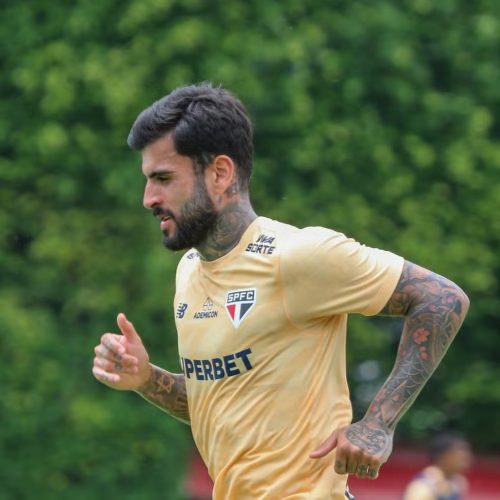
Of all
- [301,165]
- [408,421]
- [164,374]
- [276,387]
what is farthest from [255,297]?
[408,421]

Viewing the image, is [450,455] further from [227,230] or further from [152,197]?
[152,197]

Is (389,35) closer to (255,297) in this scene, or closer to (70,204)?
(70,204)

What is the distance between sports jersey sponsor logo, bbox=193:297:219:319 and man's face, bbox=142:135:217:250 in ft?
0.62

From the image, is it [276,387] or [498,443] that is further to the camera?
[498,443]

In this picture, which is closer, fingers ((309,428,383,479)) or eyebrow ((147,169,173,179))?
fingers ((309,428,383,479))

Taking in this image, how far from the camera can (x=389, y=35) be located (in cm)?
1179

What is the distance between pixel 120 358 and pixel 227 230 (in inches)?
21.0

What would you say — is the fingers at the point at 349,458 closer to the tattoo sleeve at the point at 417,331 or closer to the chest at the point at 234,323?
the tattoo sleeve at the point at 417,331

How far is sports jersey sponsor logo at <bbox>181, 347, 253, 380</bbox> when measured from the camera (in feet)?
14.8

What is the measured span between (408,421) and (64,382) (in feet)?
11.3

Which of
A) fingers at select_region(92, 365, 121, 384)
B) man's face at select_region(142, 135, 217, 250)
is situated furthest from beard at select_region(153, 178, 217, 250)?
fingers at select_region(92, 365, 121, 384)

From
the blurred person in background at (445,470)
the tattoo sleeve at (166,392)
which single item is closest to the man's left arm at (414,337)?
the tattoo sleeve at (166,392)

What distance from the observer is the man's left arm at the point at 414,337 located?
4402mm

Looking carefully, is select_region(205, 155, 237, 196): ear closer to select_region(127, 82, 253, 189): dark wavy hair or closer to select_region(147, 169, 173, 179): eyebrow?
select_region(127, 82, 253, 189): dark wavy hair
